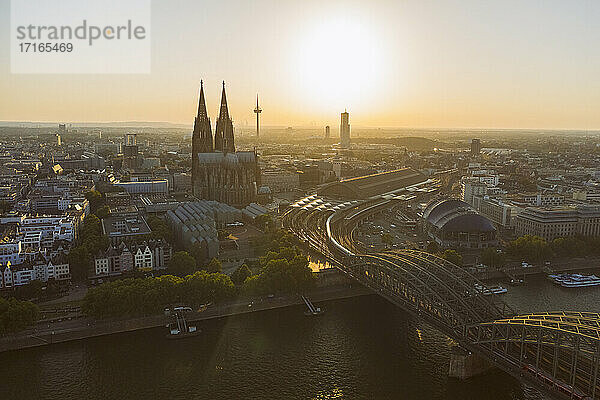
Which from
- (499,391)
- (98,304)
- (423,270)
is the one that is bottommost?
(499,391)

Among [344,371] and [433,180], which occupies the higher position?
[433,180]

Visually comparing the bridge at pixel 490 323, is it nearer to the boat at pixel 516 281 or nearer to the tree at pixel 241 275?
the tree at pixel 241 275

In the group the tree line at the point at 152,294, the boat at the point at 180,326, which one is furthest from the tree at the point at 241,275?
the boat at the point at 180,326

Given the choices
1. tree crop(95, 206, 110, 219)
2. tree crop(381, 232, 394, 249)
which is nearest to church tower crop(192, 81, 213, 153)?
tree crop(95, 206, 110, 219)

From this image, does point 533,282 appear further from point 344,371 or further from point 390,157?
point 390,157

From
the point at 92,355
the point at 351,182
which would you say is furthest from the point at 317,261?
the point at 351,182

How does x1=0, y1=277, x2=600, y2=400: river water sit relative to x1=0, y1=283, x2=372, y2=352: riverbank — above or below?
below

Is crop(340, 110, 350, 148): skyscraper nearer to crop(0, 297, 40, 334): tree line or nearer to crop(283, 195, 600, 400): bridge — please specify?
crop(283, 195, 600, 400): bridge
